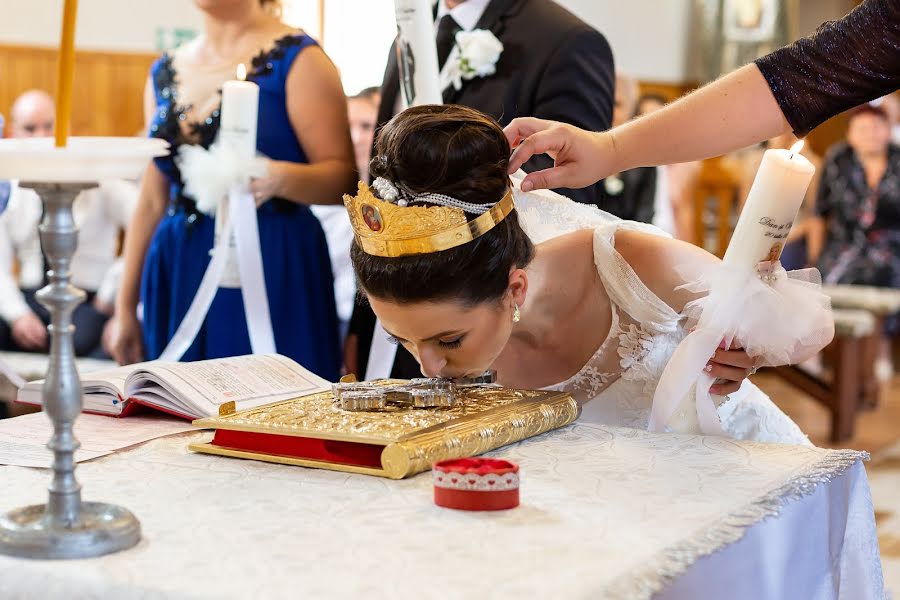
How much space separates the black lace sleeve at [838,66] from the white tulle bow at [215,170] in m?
1.24

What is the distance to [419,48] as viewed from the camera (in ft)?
8.43

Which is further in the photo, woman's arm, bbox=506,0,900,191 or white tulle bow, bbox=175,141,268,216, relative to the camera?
white tulle bow, bbox=175,141,268,216

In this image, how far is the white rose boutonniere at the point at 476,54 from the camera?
2.70 metres

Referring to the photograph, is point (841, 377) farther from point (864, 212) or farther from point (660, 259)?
point (660, 259)

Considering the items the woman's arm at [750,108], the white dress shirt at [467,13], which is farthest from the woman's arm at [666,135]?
the white dress shirt at [467,13]

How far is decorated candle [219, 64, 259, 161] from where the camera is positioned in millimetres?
2658

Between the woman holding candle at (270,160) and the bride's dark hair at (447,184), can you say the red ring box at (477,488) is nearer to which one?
the bride's dark hair at (447,184)

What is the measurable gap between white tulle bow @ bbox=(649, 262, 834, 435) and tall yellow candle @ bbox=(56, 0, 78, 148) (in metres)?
1.12

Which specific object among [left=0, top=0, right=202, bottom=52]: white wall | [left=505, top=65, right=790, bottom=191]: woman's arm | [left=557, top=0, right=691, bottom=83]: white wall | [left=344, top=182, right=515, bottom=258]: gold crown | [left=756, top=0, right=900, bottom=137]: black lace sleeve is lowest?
[left=344, top=182, right=515, bottom=258]: gold crown

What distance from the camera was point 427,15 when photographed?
2570 millimetres

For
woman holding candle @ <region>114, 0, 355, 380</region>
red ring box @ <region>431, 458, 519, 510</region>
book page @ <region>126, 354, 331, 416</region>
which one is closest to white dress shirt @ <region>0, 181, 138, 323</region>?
woman holding candle @ <region>114, 0, 355, 380</region>

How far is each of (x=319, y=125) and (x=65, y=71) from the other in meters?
1.85

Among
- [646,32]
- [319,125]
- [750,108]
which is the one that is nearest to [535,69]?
[319,125]
